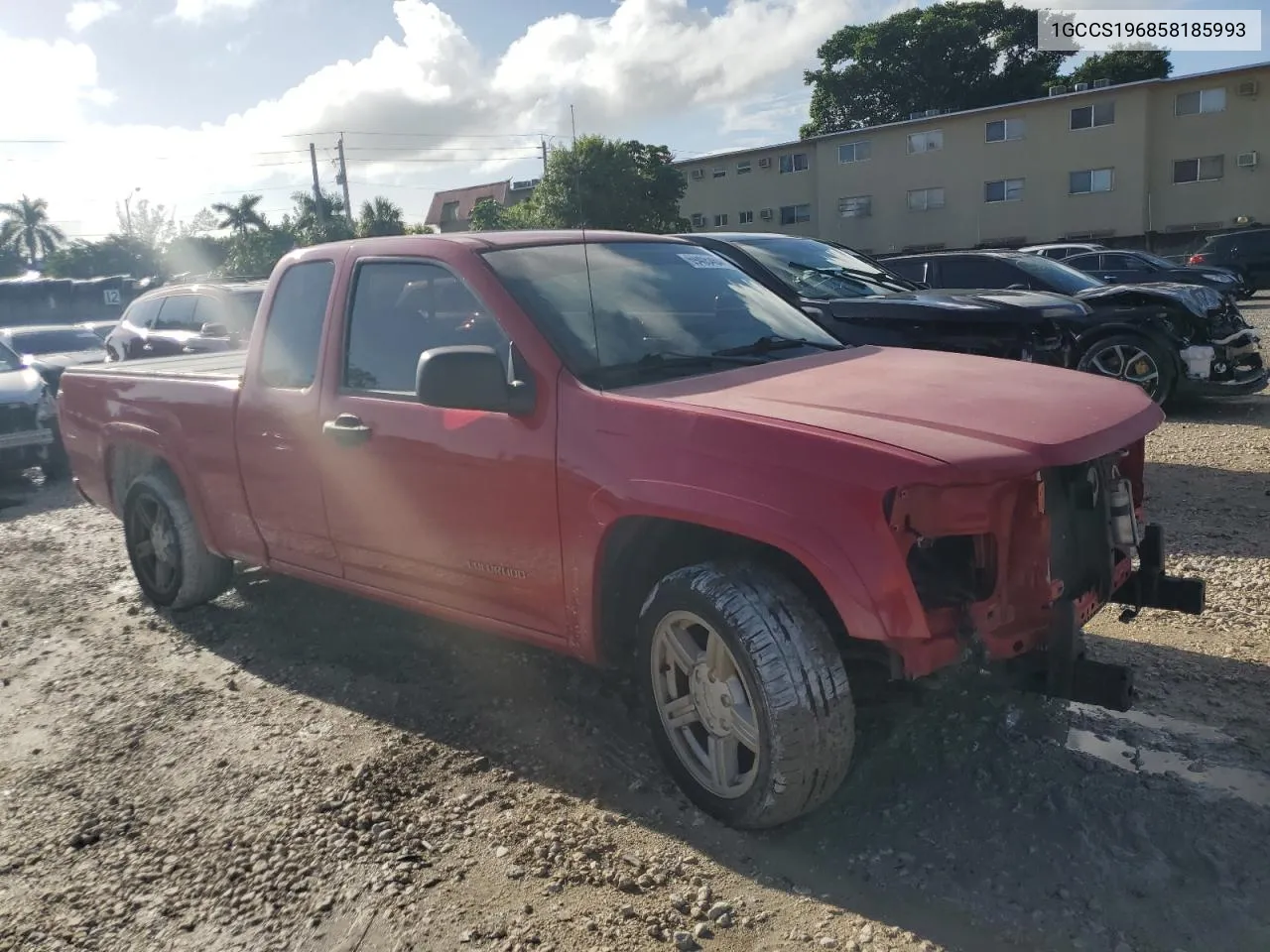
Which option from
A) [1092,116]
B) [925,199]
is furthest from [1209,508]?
[925,199]

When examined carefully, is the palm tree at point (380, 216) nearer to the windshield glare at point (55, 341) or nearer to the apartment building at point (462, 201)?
the apartment building at point (462, 201)

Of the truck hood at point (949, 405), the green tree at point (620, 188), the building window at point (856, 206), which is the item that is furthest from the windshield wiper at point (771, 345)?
the building window at point (856, 206)

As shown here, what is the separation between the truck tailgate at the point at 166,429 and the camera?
488cm

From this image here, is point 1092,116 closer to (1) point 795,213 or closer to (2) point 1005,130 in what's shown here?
(2) point 1005,130

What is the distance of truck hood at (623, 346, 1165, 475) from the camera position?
2727mm

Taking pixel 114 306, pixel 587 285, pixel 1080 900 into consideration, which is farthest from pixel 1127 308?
pixel 114 306

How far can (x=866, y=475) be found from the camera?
8.70 feet

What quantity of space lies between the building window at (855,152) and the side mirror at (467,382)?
42.2 metres

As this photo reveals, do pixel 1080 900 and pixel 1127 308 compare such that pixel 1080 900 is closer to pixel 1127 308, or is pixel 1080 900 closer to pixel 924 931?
pixel 924 931

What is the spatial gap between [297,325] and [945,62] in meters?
60.9

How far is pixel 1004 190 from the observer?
39.1 metres

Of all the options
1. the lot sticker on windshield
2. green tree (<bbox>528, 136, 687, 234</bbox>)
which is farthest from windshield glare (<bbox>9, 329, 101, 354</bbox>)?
green tree (<bbox>528, 136, 687, 234</bbox>)

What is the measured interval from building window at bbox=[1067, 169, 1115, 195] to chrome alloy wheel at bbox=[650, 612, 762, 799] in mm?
38951

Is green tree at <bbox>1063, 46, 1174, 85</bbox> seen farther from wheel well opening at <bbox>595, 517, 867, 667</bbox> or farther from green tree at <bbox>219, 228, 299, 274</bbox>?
wheel well opening at <bbox>595, 517, 867, 667</bbox>
